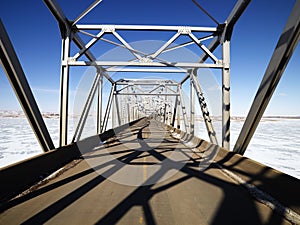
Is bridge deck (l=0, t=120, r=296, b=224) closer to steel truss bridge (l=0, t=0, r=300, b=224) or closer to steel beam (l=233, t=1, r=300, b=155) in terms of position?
steel truss bridge (l=0, t=0, r=300, b=224)

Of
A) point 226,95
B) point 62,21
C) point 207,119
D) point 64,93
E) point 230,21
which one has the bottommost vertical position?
point 207,119

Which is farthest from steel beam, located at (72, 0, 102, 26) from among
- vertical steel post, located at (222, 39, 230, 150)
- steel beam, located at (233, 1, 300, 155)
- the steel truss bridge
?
steel beam, located at (233, 1, 300, 155)

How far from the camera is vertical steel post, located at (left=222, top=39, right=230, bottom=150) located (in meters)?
8.23

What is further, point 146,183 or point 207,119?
point 207,119

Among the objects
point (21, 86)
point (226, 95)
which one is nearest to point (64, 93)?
point (21, 86)

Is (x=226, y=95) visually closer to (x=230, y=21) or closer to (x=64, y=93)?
(x=230, y=21)

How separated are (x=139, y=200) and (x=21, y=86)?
3859 mm

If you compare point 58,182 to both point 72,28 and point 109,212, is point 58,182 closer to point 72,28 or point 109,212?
point 109,212

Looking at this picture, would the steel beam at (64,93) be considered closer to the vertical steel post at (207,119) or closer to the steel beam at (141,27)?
the steel beam at (141,27)

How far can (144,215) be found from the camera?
133 inches

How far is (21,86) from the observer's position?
5.07 meters

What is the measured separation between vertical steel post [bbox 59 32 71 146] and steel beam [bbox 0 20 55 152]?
1989mm

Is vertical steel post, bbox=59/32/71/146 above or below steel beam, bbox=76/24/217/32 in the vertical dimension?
below

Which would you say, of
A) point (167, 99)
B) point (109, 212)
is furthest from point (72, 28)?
point (167, 99)
